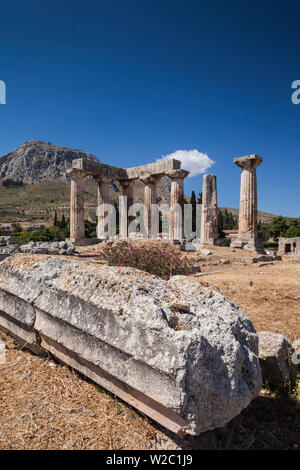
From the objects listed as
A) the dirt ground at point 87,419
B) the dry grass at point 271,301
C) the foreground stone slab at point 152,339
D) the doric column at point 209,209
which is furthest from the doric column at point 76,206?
the foreground stone slab at point 152,339

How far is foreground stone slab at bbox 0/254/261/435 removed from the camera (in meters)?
1.61

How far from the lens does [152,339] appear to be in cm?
171

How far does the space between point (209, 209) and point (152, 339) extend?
17919 millimetres

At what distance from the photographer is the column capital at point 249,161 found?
1744 centimetres

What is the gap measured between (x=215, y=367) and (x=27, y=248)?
11.2m

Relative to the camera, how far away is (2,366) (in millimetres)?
2732

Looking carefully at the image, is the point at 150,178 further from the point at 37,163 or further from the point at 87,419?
the point at 37,163

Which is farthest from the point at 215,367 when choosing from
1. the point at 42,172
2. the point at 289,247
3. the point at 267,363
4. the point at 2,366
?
the point at 42,172

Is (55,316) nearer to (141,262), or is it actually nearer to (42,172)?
(141,262)

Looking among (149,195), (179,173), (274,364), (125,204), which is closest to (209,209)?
(179,173)

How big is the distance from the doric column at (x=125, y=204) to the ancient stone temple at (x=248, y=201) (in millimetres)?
8553

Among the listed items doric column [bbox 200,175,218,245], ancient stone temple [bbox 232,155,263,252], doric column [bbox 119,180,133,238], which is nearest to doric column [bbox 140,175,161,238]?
doric column [bbox 119,180,133,238]

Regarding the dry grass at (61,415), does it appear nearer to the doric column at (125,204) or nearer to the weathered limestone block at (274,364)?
the weathered limestone block at (274,364)
